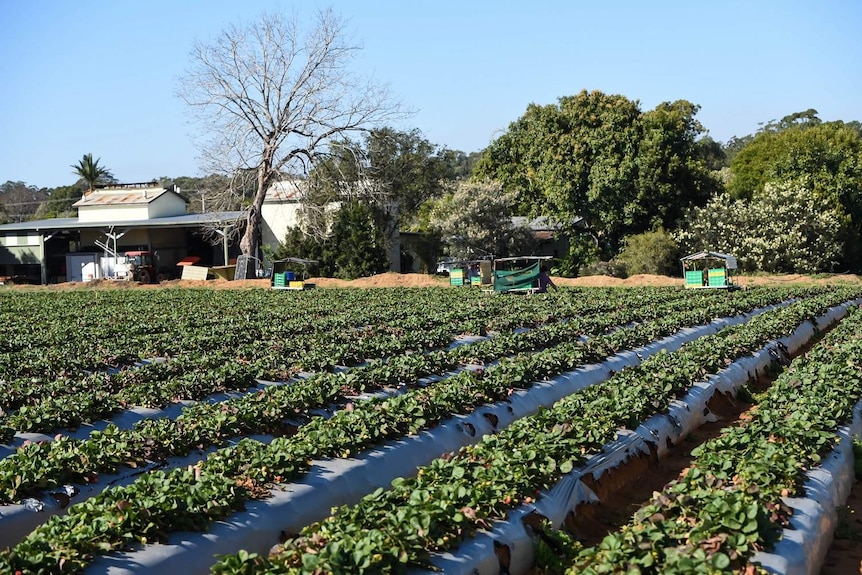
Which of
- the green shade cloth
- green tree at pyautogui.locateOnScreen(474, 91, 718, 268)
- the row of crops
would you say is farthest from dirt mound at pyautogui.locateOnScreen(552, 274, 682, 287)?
A: the row of crops

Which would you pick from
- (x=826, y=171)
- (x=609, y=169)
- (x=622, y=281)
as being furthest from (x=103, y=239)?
(x=826, y=171)

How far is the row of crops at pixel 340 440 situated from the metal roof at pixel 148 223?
26.3 metres

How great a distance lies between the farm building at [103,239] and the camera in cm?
4722

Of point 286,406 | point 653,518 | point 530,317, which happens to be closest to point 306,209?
point 530,317

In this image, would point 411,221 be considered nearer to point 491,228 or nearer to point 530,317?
point 491,228

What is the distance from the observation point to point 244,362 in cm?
1345

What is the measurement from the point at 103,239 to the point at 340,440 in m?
44.4

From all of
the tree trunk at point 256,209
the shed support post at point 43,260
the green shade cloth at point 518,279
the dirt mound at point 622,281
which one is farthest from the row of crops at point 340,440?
the shed support post at point 43,260

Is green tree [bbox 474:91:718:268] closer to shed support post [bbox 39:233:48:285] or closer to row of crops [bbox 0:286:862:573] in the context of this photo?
row of crops [bbox 0:286:862:573]

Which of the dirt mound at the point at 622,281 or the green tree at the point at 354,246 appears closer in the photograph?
the dirt mound at the point at 622,281

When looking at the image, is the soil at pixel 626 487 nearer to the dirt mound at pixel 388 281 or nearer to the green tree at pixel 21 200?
the dirt mound at pixel 388 281

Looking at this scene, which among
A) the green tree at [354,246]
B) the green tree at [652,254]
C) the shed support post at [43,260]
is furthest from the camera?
the shed support post at [43,260]

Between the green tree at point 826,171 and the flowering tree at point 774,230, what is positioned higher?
the green tree at point 826,171

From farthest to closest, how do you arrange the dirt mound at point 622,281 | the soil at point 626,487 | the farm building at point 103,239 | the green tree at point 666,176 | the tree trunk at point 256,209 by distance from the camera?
the farm building at point 103,239, the tree trunk at point 256,209, the green tree at point 666,176, the dirt mound at point 622,281, the soil at point 626,487
